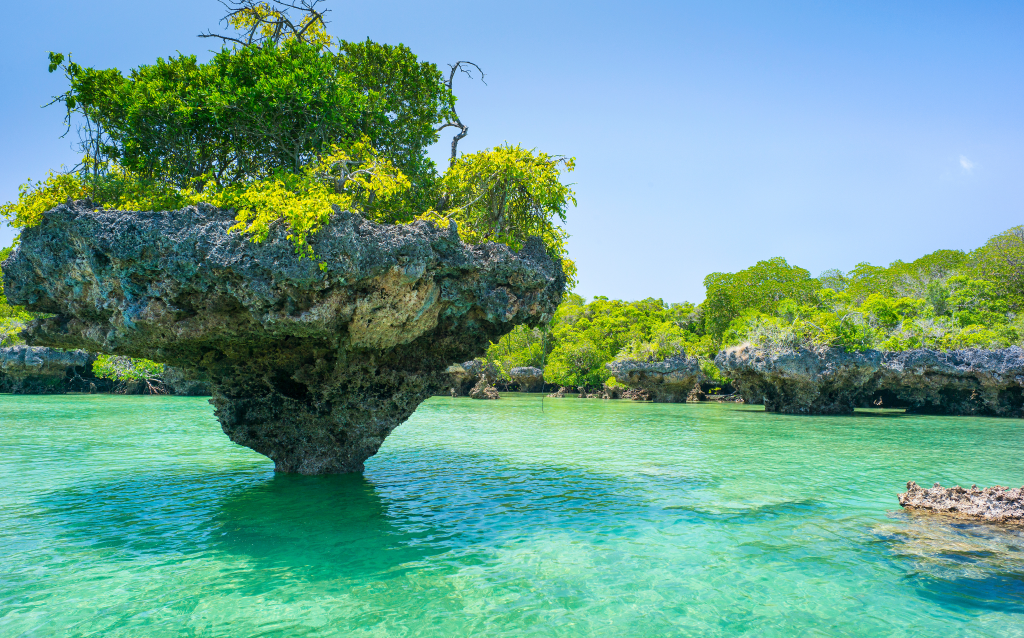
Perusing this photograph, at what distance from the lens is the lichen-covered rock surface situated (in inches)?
995

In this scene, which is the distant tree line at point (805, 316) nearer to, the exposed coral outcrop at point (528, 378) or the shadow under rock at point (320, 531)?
the exposed coral outcrop at point (528, 378)

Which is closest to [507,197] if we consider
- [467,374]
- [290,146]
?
[290,146]

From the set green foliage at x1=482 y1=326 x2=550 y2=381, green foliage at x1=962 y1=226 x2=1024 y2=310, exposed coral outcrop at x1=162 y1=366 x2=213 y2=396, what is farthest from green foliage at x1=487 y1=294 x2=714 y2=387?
exposed coral outcrop at x1=162 y1=366 x2=213 y2=396

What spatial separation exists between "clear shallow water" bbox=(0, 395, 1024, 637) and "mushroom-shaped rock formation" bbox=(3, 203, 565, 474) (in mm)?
1549

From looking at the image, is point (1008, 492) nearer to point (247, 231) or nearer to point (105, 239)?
point (247, 231)

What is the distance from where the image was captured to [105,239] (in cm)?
688

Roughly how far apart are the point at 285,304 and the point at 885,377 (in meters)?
29.8

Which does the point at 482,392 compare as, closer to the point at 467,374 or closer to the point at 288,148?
the point at 467,374

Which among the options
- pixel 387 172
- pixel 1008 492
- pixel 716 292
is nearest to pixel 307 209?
pixel 387 172

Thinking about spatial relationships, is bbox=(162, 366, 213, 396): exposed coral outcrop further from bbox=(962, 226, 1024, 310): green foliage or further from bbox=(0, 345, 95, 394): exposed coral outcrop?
bbox=(962, 226, 1024, 310): green foliage

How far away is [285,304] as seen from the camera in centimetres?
729

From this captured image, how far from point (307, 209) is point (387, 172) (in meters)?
2.49

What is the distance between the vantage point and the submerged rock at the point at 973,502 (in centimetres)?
774

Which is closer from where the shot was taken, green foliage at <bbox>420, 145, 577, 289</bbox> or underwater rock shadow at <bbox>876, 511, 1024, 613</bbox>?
underwater rock shadow at <bbox>876, 511, 1024, 613</bbox>
